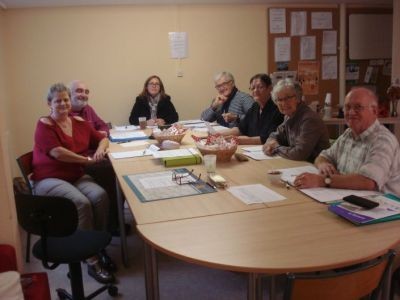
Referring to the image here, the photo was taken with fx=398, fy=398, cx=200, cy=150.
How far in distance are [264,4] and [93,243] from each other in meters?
4.09

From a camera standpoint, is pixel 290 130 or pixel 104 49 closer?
pixel 290 130

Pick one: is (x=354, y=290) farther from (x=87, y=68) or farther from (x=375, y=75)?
(x=375, y=75)

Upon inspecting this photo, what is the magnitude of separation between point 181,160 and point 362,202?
1151mm

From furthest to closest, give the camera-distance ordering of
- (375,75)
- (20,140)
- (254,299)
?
(375,75) → (20,140) → (254,299)

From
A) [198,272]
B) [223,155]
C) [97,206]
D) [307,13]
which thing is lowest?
[198,272]

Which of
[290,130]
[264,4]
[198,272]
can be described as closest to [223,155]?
[290,130]

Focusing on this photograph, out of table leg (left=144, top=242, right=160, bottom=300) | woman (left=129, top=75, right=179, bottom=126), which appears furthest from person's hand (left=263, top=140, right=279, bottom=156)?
woman (left=129, top=75, right=179, bottom=126)

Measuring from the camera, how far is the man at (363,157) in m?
1.77

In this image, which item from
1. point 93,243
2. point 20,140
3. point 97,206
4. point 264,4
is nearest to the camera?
point 93,243

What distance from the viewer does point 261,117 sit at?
3.23m

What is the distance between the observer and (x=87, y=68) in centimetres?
474

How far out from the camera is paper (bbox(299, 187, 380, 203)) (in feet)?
5.51

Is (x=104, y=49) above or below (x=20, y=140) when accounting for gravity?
above

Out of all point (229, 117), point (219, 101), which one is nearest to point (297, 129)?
point (229, 117)
